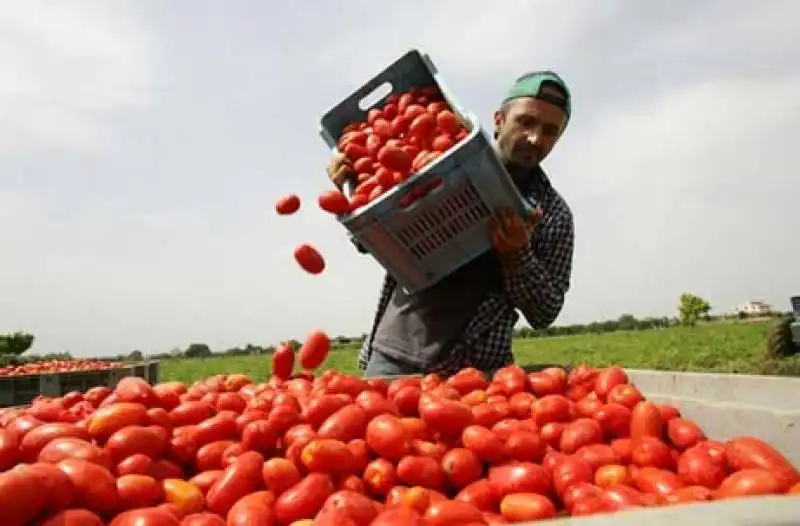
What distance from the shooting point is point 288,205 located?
392 centimetres

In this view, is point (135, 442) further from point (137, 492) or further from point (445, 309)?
point (445, 309)

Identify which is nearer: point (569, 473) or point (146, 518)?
point (146, 518)

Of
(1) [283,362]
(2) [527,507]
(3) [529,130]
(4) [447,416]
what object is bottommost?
(2) [527,507]

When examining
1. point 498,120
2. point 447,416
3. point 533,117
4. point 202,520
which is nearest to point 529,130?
point 533,117

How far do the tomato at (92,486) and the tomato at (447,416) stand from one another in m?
0.93

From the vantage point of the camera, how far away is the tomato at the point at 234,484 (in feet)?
5.90

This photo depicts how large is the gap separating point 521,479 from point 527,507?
16 cm

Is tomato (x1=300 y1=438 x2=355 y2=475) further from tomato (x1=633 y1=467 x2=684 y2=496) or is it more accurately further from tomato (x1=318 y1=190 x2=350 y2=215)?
tomato (x1=318 y1=190 x2=350 y2=215)

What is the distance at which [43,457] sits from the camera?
178 centimetres

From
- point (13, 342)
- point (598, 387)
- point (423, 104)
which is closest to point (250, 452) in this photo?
point (598, 387)

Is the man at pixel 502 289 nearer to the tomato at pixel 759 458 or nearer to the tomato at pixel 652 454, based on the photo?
the tomato at pixel 652 454

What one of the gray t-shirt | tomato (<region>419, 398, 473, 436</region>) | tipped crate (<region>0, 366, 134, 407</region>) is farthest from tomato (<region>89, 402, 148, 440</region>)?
tipped crate (<region>0, 366, 134, 407</region>)

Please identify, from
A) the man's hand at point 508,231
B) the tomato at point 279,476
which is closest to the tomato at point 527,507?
the tomato at point 279,476

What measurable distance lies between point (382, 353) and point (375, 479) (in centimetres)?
200
